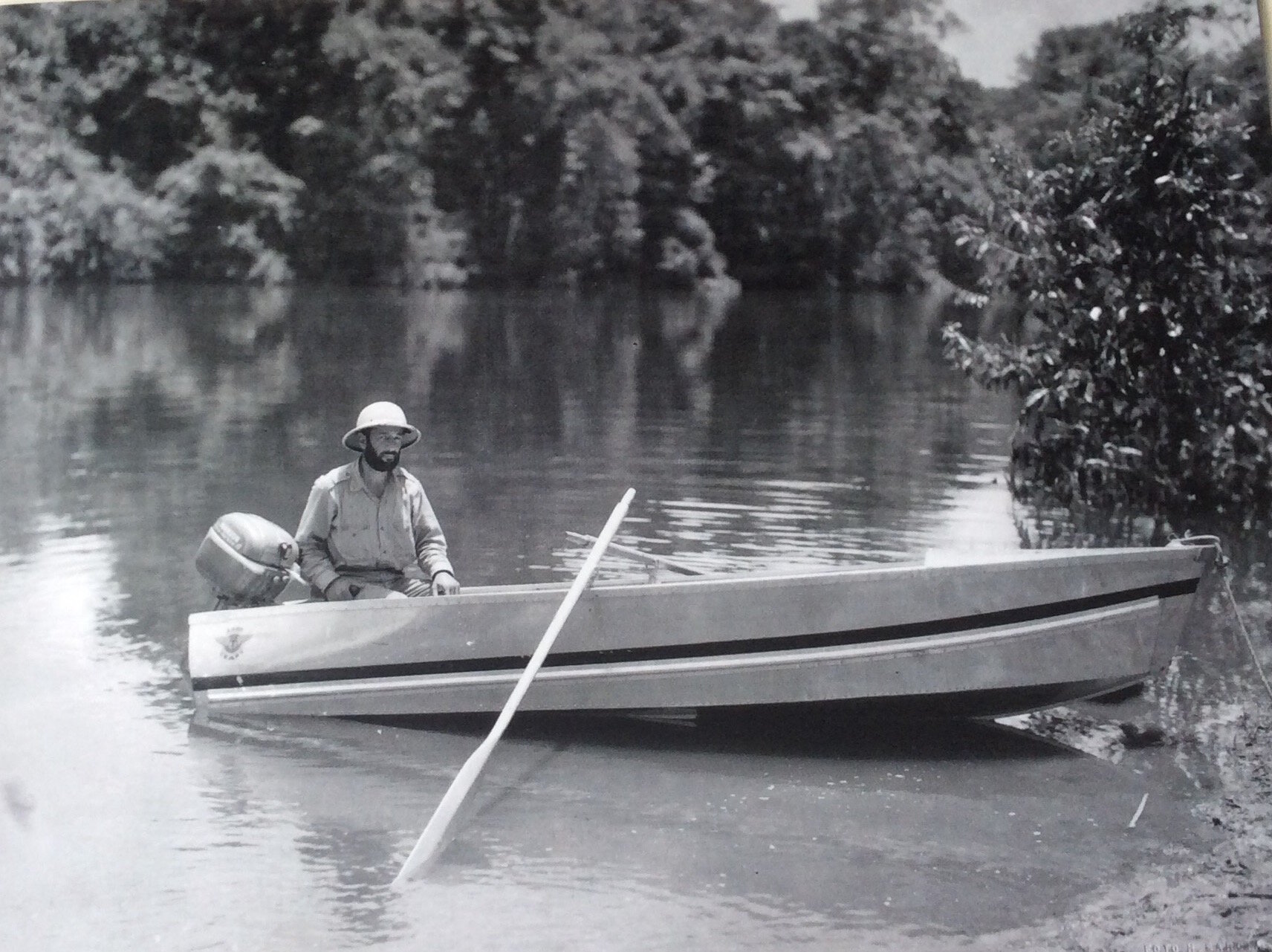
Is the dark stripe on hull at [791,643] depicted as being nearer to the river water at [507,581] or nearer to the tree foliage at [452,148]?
the river water at [507,581]

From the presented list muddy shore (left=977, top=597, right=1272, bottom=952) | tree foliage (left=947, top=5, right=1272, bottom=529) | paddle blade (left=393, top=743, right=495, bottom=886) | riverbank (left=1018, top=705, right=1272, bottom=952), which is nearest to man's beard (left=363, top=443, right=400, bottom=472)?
paddle blade (left=393, top=743, right=495, bottom=886)

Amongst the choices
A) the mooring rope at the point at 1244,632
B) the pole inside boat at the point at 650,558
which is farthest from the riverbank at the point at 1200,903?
the pole inside boat at the point at 650,558

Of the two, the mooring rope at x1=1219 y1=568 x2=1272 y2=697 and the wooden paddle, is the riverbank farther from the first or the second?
the wooden paddle

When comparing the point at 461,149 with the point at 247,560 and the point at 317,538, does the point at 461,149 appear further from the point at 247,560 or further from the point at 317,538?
the point at 247,560

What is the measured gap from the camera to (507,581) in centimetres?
373

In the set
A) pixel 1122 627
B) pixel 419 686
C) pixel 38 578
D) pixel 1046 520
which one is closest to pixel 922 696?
pixel 1122 627

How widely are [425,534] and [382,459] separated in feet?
0.71

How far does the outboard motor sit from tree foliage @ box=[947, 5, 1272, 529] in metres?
1.72

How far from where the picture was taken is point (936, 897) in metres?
A: 2.58

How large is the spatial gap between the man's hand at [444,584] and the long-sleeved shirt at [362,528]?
0.11ft

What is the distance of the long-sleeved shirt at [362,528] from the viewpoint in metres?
3.36

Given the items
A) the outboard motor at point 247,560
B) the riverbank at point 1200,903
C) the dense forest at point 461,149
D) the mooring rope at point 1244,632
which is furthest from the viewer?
the dense forest at point 461,149

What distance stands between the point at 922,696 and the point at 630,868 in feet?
2.63

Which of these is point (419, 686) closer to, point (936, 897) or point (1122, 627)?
point (936, 897)
